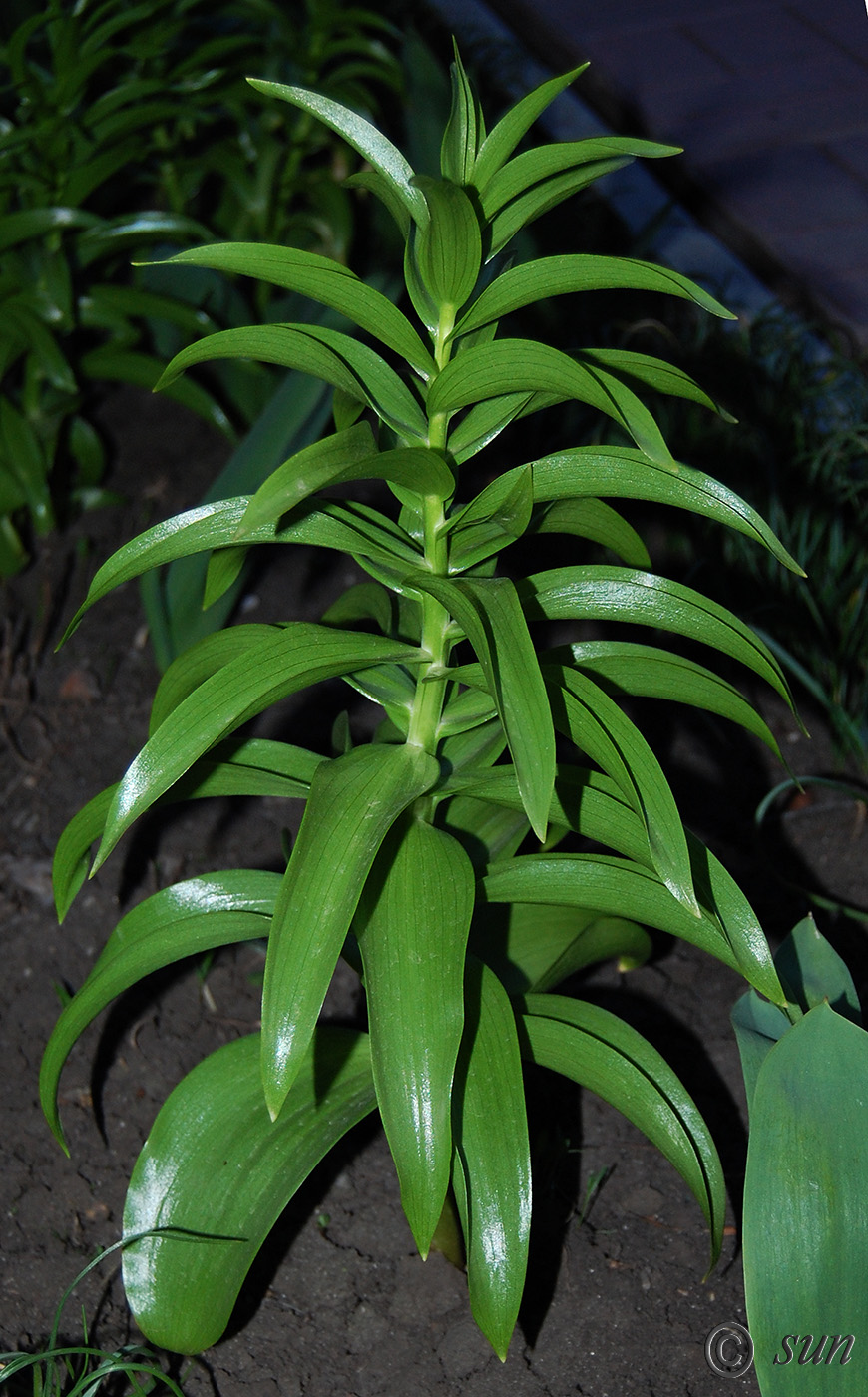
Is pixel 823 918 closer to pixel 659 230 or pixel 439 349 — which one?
Result: pixel 439 349

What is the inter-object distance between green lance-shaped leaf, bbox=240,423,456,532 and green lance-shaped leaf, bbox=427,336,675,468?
0.05 meters

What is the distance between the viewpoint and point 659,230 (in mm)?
3119

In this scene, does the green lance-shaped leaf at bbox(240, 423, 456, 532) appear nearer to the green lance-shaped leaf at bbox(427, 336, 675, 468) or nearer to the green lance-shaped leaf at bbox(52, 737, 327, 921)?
the green lance-shaped leaf at bbox(427, 336, 675, 468)

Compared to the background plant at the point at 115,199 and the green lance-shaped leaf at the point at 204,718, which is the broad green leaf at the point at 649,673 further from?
the background plant at the point at 115,199

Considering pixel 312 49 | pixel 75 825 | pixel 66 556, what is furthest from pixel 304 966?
pixel 312 49

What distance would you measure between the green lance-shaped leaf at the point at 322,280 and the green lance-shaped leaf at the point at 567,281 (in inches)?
1.7

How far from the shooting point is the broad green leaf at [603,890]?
1.03 m

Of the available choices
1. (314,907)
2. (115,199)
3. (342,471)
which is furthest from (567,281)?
(115,199)

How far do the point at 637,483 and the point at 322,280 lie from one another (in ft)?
0.88

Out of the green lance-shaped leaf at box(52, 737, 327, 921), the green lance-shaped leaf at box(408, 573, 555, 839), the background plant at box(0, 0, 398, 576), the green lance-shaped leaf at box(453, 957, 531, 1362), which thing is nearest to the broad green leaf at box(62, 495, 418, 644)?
the green lance-shaped leaf at box(408, 573, 555, 839)

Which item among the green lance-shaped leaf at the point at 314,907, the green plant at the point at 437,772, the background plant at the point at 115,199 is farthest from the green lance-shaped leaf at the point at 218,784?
the background plant at the point at 115,199

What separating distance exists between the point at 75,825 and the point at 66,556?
1.31 metres

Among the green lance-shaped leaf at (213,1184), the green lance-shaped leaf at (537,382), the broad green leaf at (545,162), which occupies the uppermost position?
the broad green leaf at (545,162)

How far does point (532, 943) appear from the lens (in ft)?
4.06
